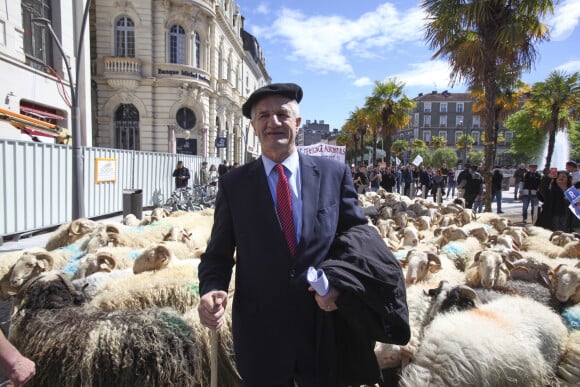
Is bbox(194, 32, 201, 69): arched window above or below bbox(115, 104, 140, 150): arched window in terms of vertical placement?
above

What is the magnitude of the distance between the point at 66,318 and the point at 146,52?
82.1 feet

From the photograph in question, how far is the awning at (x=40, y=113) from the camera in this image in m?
13.3

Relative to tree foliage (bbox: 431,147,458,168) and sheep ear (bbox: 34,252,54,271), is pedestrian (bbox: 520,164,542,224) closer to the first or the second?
sheep ear (bbox: 34,252,54,271)

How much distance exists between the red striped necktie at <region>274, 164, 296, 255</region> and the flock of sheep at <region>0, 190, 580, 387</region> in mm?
1291

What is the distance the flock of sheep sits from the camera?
2205mm

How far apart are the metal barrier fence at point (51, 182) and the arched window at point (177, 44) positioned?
47.5 ft

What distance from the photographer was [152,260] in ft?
10.5

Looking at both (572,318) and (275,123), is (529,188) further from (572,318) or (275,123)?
(275,123)

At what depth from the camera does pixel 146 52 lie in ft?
78.3

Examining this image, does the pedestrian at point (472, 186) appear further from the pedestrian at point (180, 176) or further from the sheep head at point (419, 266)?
the pedestrian at point (180, 176)

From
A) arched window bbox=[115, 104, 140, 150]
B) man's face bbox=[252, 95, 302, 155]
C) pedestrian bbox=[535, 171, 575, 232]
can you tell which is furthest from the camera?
arched window bbox=[115, 104, 140, 150]

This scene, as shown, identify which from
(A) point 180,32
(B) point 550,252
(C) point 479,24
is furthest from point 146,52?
(B) point 550,252

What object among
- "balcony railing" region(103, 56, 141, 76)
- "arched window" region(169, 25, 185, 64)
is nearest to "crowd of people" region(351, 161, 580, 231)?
"arched window" region(169, 25, 185, 64)

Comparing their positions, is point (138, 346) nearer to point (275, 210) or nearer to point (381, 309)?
point (275, 210)
